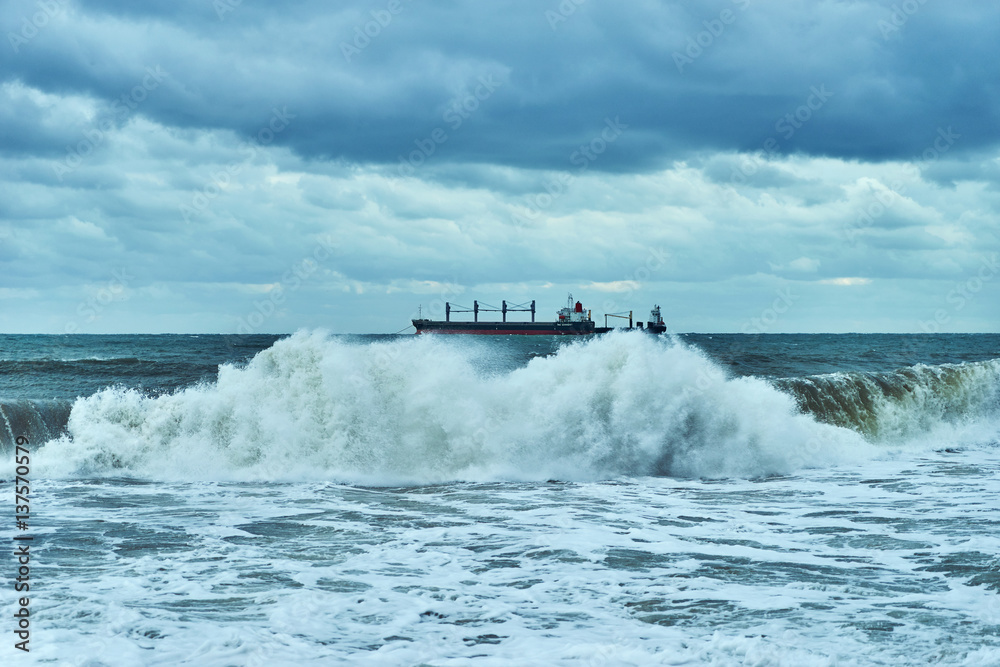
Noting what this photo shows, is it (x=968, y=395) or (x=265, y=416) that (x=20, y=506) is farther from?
(x=968, y=395)

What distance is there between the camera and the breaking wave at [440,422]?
47.8 ft

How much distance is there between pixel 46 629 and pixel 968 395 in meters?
24.1

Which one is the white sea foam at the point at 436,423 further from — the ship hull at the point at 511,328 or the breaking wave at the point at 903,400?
the ship hull at the point at 511,328

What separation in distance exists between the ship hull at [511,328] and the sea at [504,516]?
290 feet

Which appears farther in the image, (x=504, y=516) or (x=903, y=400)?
(x=903, y=400)

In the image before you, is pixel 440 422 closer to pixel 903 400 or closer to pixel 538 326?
pixel 903 400

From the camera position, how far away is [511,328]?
369 ft

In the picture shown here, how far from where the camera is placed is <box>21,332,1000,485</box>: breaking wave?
14.6m

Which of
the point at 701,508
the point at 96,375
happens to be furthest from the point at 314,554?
the point at 96,375

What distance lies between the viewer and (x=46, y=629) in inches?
238

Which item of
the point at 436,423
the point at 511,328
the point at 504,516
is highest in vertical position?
the point at 511,328

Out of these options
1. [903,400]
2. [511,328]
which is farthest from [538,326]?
[903,400]

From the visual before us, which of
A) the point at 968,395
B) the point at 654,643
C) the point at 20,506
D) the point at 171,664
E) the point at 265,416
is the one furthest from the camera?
the point at 968,395

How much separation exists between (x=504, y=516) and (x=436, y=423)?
16.3 ft
